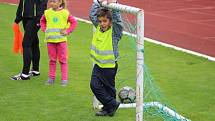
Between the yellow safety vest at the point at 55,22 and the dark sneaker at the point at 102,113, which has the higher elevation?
the yellow safety vest at the point at 55,22

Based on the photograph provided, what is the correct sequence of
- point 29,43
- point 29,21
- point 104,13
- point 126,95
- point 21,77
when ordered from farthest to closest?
point 21,77 < point 29,43 < point 29,21 < point 126,95 < point 104,13

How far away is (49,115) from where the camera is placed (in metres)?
6.63

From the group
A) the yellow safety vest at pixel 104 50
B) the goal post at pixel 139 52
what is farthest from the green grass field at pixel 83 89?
the goal post at pixel 139 52

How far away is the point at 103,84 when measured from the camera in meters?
6.47

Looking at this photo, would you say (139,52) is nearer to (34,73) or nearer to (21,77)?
(21,77)

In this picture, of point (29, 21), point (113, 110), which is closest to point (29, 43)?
point (29, 21)

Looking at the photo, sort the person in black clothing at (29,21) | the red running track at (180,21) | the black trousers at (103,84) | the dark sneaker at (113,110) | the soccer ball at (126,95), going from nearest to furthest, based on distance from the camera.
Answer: the black trousers at (103,84) → the dark sneaker at (113,110) → the soccer ball at (126,95) → the person in black clothing at (29,21) → the red running track at (180,21)

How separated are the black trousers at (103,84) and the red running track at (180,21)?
515 centimetres

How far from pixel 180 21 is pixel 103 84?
400 inches

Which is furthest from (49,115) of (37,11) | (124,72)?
(124,72)

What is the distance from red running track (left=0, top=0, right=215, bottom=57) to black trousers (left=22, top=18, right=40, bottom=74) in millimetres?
4322

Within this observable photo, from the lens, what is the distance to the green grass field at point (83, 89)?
22.0ft

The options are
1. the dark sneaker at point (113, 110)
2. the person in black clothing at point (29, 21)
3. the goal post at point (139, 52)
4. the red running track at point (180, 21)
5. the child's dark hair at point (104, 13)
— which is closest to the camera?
the goal post at point (139, 52)

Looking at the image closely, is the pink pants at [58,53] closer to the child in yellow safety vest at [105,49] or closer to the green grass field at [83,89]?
the green grass field at [83,89]
